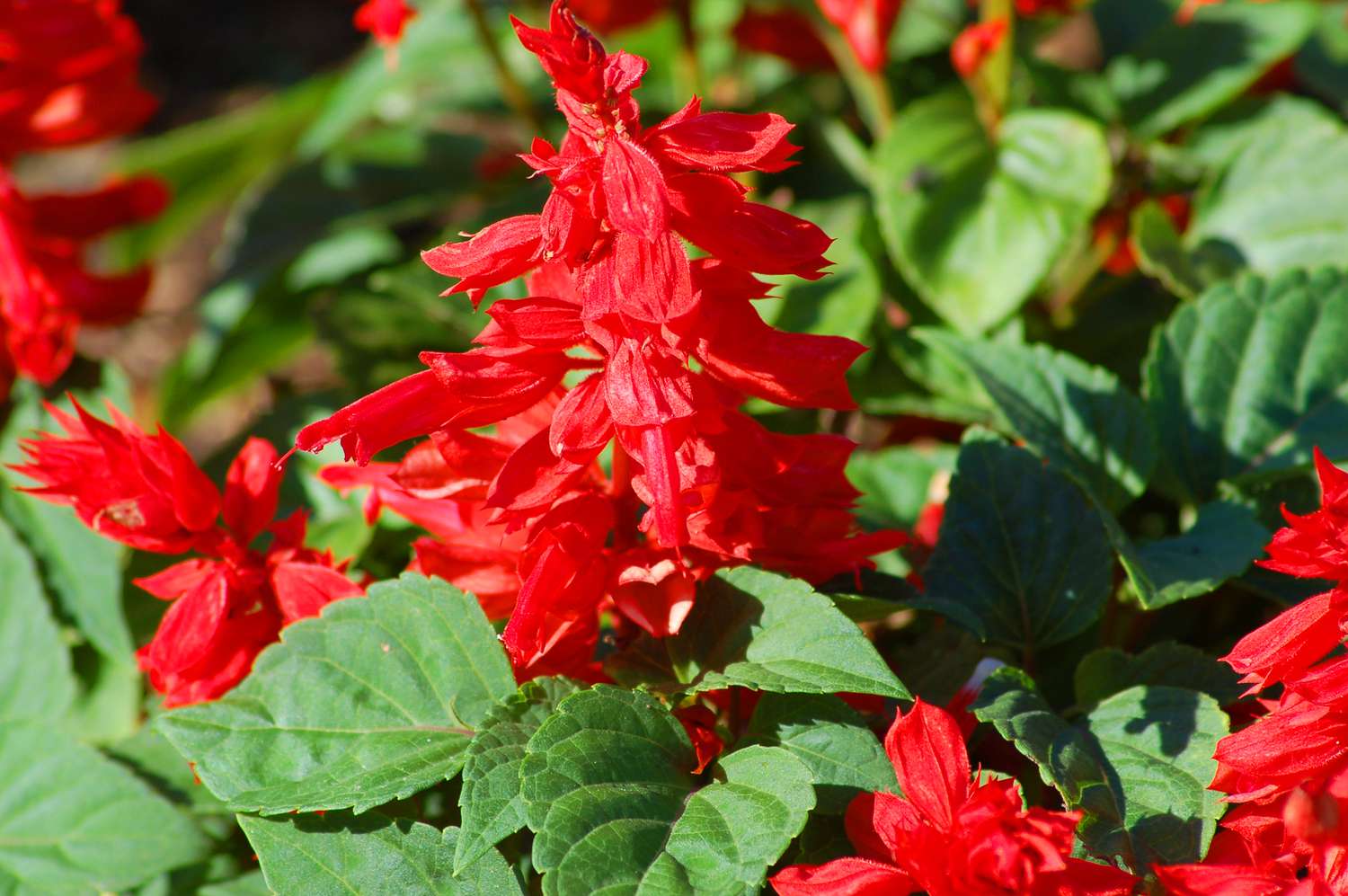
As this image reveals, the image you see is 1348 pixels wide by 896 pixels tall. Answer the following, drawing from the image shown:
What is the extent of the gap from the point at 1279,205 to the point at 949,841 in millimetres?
1153

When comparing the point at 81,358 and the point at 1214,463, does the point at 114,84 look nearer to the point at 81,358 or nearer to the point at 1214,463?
the point at 81,358

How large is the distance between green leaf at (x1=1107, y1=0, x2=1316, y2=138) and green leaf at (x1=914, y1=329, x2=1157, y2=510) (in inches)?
25.8

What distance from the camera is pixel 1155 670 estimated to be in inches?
39.2

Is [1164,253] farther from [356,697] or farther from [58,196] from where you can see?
[58,196]

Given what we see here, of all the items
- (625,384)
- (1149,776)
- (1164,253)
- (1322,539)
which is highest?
(625,384)

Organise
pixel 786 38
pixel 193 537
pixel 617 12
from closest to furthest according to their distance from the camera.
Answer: pixel 193 537, pixel 617 12, pixel 786 38

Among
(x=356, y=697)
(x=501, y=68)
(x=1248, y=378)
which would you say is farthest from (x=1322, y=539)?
(x=501, y=68)

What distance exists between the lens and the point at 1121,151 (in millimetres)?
1799

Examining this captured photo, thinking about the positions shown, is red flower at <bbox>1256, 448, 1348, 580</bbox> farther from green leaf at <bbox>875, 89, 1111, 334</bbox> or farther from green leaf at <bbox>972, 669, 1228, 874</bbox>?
green leaf at <bbox>875, 89, 1111, 334</bbox>

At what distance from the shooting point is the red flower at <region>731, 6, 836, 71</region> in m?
2.06

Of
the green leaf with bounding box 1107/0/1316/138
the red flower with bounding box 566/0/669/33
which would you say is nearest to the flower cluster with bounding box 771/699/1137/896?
the green leaf with bounding box 1107/0/1316/138

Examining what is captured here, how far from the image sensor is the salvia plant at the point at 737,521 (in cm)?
77

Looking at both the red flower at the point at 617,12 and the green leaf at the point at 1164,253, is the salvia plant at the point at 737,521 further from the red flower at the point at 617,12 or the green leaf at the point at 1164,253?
the red flower at the point at 617,12

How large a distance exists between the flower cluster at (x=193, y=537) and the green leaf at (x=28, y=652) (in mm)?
308
